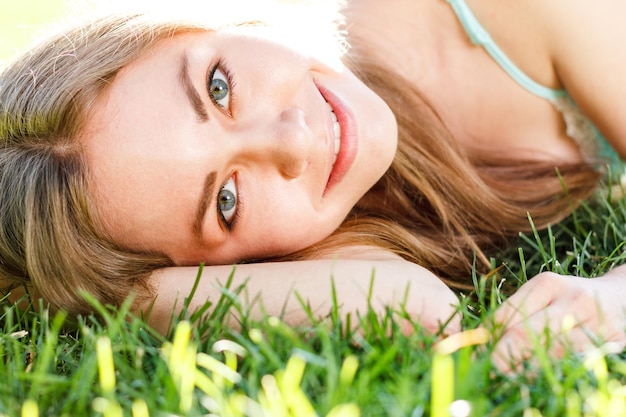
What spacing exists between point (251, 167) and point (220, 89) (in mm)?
221

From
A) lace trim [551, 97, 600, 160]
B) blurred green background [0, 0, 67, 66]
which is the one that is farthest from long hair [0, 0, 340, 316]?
blurred green background [0, 0, 67, 66]

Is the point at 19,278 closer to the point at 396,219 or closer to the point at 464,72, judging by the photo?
the point at 396,219

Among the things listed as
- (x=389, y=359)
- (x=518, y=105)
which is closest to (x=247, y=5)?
(x=518, y=105)

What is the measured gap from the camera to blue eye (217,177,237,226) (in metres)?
2.04

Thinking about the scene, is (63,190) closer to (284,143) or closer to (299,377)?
(284,143)

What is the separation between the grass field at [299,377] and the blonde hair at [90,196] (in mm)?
391

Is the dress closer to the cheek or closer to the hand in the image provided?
the cheek

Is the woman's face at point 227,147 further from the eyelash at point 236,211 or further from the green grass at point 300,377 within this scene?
the green grass at point 300,377

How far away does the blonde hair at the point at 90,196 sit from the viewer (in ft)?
6.67

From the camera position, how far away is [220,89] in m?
2.01

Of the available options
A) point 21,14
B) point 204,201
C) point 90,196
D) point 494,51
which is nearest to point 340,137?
point 204,201

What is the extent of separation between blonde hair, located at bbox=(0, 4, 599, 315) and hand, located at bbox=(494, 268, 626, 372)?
686mm

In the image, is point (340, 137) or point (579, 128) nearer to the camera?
point (340, 137)

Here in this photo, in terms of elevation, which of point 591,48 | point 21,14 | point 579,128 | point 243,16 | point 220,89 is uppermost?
point 243,16
